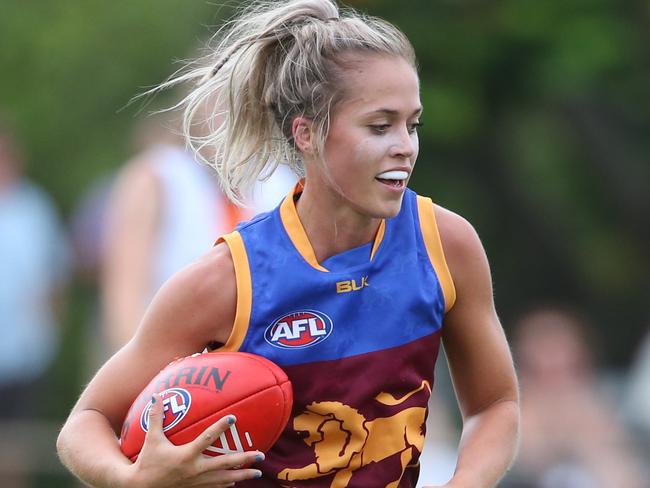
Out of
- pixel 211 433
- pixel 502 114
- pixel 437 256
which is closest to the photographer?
pixel 211 433

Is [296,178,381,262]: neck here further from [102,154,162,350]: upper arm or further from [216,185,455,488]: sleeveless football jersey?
[102,154,162,350]: upper arm

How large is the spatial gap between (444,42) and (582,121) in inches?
57.5

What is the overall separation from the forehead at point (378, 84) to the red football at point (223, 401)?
0.76 meters

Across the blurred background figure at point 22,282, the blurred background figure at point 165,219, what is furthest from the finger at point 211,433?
the blurred background figure at point 22,282

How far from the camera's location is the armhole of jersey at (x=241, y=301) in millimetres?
4254

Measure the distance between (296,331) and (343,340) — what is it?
132 mm

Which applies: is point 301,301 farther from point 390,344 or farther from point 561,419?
point 561,419

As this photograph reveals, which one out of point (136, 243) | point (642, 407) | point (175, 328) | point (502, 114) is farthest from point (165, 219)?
point (502, 114)

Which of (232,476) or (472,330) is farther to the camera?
(472,330)

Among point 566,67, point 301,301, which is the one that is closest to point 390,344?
point 301,301

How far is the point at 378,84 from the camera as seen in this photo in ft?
14.0

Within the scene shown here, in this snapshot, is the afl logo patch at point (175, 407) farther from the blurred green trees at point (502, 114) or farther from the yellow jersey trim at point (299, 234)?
the blurred green trees at point (502, 114)

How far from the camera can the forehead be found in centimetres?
425

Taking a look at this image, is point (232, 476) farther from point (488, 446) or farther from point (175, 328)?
point (488, 446)
